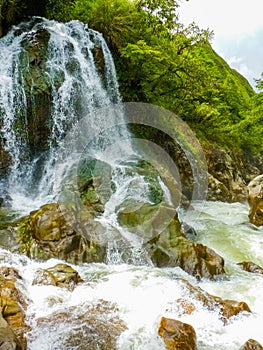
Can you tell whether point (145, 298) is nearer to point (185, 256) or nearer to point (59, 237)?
point (185, 256)

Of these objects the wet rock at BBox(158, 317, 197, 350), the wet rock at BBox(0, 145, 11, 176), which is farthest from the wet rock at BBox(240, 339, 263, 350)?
the wet rock at BBox(0, 145, 11, 176)

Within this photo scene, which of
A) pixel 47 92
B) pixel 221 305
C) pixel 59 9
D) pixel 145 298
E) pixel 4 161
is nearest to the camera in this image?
pixel 221 305

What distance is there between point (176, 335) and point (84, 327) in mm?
1304

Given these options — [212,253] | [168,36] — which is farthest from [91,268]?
[168,36]

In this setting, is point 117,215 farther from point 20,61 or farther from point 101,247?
point 20,61

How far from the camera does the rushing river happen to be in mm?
4715

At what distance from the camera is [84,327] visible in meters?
4.78

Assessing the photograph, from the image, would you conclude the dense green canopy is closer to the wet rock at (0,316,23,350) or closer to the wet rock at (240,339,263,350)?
the wet rock at (240,339,263,350)

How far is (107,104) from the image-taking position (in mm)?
13523

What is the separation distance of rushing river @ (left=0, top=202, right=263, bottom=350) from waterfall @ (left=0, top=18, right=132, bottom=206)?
3.87m

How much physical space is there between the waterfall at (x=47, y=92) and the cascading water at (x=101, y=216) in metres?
0.03

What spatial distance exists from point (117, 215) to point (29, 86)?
5.38 m

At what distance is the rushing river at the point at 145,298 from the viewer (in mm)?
4715

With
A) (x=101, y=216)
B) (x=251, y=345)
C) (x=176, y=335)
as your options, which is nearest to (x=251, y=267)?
(x=251, y=345)
